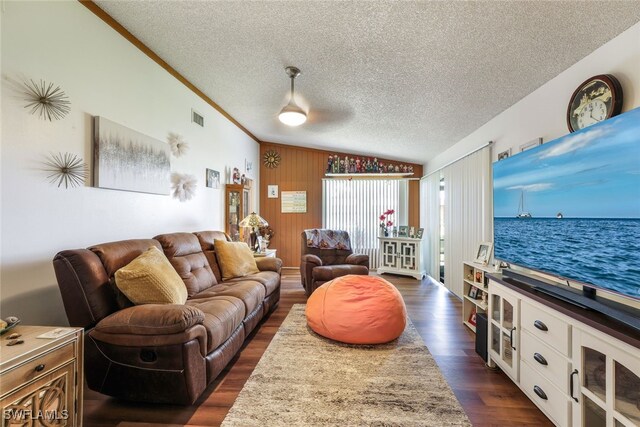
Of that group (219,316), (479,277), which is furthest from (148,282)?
(479,277)

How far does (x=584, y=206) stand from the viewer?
150 centimetres

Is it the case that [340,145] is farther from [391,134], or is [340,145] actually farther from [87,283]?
[87,283]

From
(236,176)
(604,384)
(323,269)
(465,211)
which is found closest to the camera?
(604,384)

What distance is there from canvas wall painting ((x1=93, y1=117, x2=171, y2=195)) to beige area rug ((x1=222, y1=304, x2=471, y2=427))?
1.89m

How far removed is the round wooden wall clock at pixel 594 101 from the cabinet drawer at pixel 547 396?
1642mm

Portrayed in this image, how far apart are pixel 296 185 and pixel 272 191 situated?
547mm

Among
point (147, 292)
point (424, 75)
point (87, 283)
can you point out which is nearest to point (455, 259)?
point (424, 75)

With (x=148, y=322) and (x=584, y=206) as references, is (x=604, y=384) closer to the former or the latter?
(x=584, y=206)

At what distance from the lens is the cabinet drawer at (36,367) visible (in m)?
1.03

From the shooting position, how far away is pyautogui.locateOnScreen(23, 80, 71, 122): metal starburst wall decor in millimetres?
1641

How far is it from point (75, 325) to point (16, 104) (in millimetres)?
1351

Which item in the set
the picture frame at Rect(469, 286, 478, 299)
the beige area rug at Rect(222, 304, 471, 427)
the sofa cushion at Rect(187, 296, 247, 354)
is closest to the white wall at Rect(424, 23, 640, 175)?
the picture frame at Rect(469, 286, 478, 299)

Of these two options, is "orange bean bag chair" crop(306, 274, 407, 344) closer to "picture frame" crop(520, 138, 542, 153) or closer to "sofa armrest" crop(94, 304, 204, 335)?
"sofa armrest" crop(94, 304, 204, 335)

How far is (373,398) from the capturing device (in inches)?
68.6
